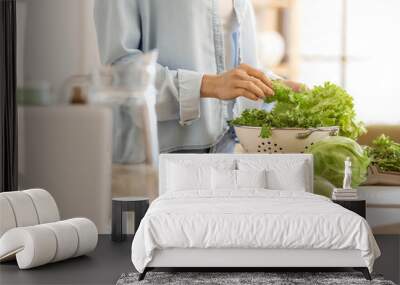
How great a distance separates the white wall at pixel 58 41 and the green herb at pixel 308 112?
1.45 metres

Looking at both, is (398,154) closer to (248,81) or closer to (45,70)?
(248,81)

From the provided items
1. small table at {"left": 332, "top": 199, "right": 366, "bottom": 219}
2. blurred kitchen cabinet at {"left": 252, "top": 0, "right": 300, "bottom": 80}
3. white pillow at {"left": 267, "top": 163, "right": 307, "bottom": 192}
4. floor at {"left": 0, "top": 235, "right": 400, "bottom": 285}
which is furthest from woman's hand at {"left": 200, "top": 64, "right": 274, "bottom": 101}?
floor at {"left": 0, "top": 235, "right": 400, "bottom": 285}

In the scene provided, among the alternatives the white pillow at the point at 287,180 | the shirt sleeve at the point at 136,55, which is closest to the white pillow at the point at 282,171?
the white pillow at the point at 287,180

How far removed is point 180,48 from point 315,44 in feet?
3.99

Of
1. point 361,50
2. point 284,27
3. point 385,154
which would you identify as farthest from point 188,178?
point 361,50

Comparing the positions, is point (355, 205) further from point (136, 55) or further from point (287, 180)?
point (136, 55)

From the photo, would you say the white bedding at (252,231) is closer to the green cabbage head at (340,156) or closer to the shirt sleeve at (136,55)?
the green cabbage head at (340,156)

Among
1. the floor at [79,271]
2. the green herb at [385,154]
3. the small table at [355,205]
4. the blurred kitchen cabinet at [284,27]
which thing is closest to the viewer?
the floor at [79,271]

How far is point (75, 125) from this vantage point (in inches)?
263

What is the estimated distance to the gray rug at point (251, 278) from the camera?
460 centimetres

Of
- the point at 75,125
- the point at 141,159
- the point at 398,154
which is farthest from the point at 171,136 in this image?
the point at 398,154

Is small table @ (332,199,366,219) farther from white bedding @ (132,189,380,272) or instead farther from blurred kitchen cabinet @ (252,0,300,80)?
blurred kitchen cabinet @ (252,0,300,80)

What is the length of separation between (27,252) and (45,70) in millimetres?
2205

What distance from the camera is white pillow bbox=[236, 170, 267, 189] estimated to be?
5594 mm
